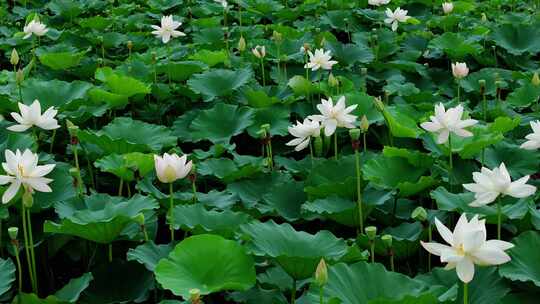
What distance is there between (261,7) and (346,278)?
2765 mm

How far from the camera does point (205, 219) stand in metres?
1.72

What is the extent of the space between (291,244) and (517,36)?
217 centimetres

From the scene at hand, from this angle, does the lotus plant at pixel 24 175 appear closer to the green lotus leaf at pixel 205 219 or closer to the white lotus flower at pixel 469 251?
the green lotus leaf at pixel 205 219

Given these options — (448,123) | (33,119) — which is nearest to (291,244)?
(448,123)

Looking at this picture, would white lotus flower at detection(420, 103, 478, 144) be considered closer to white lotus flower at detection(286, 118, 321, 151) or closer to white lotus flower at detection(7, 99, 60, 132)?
white lotus flower at detection(286, 118, 321, 151)

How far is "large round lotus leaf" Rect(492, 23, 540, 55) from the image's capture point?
3283 millimetres

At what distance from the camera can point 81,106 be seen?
8.09 ft

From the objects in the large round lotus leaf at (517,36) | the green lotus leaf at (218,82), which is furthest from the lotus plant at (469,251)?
the large round lotus leaf at (517,36)

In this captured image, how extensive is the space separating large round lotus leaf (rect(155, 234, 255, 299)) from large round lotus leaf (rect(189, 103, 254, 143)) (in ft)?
2.84

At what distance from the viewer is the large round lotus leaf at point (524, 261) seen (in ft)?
4.72

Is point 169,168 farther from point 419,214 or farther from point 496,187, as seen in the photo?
point 496,187

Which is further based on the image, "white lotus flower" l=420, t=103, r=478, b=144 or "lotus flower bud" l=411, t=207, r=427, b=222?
"white lotus flower" l=420, t=103, r=478, b=144

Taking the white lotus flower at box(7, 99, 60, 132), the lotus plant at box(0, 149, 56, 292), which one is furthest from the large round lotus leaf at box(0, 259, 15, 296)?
the white lotus flower at box(7, 99, 60, 132)

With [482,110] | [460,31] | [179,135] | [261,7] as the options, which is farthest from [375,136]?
[261,7]
